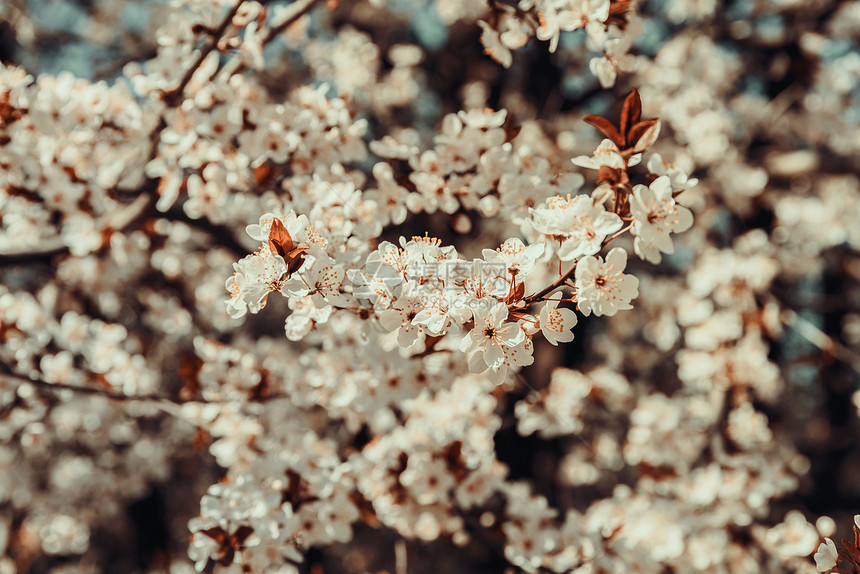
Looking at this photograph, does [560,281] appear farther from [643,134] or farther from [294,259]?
[294,259]

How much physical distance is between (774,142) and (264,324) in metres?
5.69

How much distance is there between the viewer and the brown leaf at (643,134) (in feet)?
4.20

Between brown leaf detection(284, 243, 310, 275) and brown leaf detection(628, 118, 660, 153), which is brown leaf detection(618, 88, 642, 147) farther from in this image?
brown leaf detection(284, 243, 310, 275)

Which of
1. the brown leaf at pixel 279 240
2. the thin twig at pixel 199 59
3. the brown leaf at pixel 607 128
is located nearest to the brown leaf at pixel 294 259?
the brown leaf at pixel 279 240

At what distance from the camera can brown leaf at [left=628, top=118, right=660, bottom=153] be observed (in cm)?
128

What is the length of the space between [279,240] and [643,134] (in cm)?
93

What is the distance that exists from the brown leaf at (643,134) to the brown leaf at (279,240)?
0.88 m

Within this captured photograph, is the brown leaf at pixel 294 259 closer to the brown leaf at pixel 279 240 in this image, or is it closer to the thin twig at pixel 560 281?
the brown leaf at pixel 279 240

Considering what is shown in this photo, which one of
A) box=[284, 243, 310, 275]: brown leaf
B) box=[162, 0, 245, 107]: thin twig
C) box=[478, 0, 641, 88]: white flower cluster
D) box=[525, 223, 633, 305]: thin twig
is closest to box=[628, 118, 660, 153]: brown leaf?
box=[525, 223, 633, 305]: thin twig

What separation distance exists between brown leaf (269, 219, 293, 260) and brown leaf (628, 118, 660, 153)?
0.88 metres

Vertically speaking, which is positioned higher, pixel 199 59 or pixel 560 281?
pixel 199 59

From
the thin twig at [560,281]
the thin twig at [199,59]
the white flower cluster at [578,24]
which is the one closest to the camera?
the thin twig at [560,281]

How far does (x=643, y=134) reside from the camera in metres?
1.29

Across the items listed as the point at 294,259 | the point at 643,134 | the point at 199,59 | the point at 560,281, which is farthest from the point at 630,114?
the point at 199,59
